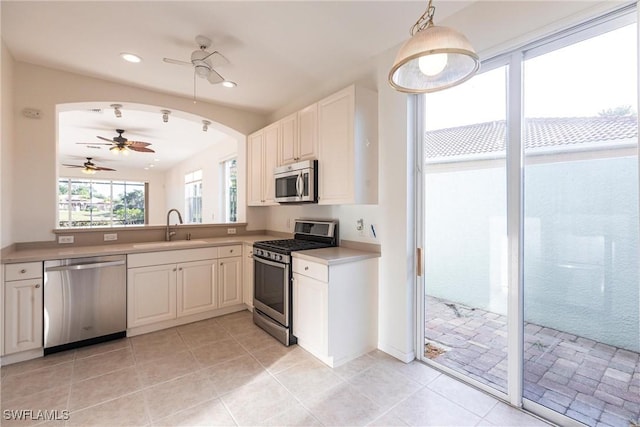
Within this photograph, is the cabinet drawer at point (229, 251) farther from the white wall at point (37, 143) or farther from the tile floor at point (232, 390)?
the white wall at point (37, 143)

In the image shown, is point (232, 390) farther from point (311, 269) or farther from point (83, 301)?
point (83, 301)

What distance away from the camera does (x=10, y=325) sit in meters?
2.42

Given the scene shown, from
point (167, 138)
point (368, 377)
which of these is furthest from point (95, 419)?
point (167, 138)

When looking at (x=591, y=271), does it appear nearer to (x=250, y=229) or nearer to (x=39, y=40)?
(x=250, y=229)

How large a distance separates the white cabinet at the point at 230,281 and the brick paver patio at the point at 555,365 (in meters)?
2.47

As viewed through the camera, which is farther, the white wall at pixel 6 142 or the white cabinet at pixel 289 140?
the white cabinet at pixel 289 140

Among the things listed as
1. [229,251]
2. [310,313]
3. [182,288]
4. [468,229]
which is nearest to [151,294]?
[182,288]

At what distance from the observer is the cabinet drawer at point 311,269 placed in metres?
2.42

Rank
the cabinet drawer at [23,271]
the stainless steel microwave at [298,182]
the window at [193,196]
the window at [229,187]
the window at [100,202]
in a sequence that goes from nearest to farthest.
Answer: the cabinet drawer at [23,271], the stainless steel microwave at [298,182], the window at [229,187], the window at [193,196], the window at [100,202]

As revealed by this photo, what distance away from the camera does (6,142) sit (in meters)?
2.60

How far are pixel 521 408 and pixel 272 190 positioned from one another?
315 centimetres

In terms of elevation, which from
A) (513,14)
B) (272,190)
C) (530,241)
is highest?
(513,14)

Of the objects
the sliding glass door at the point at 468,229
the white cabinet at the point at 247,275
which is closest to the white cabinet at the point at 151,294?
the white cabinet at the point at 247,275

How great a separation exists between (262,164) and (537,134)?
10.1ft
